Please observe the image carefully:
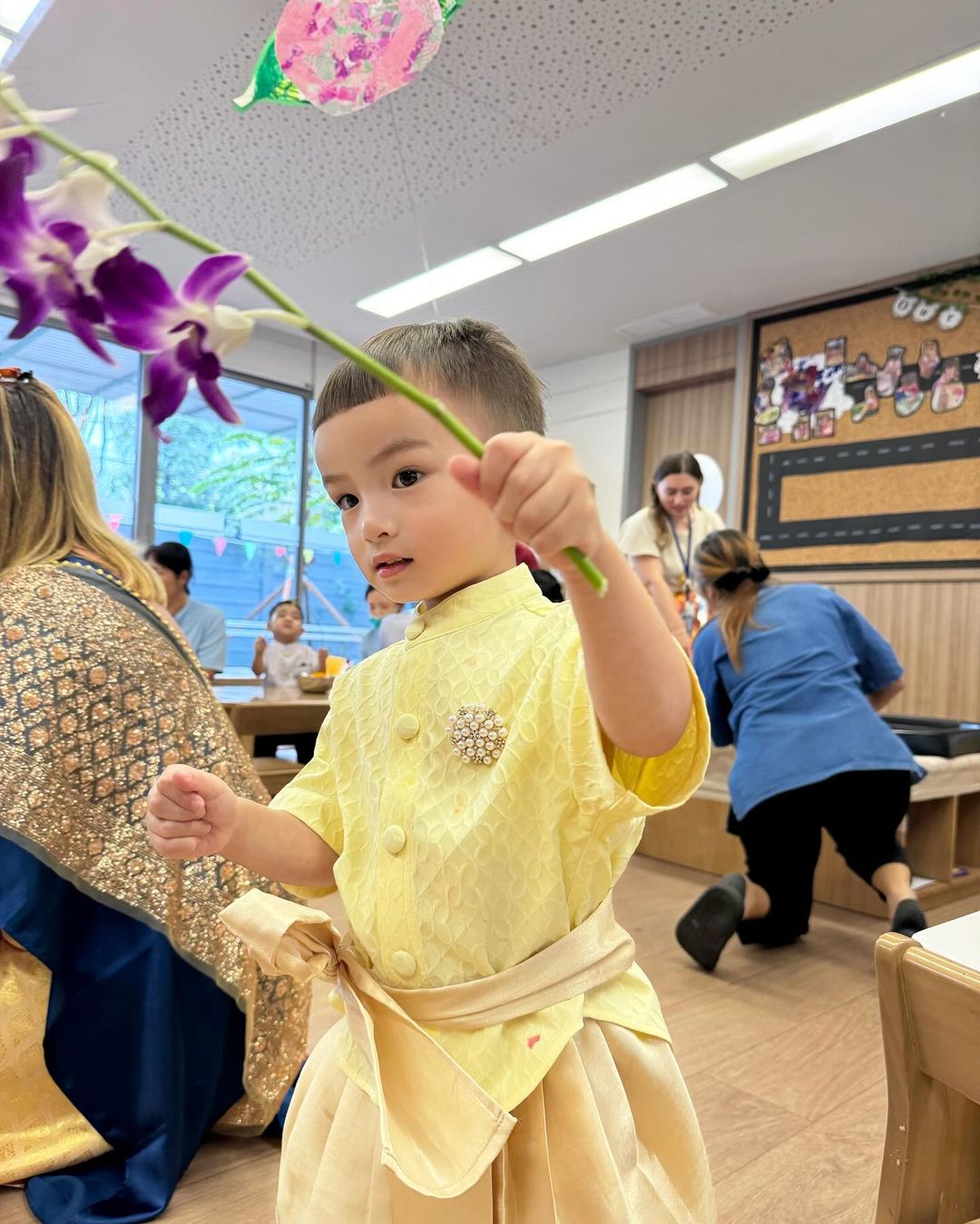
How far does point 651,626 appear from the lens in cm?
44

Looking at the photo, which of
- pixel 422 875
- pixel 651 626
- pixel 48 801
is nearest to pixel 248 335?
pixel 651 626

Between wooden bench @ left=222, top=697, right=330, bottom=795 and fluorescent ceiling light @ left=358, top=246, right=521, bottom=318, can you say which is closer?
wooden bench @ left=222, top=697, right=330, bottom=795

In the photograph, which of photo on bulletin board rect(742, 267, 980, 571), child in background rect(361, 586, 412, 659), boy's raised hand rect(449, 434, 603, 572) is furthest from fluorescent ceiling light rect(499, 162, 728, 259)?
boy's raised hand rect(449, 434, 603, 572)

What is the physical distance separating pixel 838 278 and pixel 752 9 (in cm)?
234

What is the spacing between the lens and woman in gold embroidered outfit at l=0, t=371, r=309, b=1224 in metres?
1.23

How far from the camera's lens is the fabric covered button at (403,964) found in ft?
2.03

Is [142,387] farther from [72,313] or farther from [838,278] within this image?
[838,278]

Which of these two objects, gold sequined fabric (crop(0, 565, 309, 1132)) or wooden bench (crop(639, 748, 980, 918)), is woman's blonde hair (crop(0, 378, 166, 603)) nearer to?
gold sequined fabric (crop(0, 565, 309, 1132))

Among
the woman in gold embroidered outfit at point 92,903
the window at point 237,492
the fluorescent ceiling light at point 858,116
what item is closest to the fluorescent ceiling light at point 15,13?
the woman in gold embroidered outfit at point 92,903

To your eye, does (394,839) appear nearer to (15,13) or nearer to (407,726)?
(407,726)

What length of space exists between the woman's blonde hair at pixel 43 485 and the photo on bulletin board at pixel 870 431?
436cm

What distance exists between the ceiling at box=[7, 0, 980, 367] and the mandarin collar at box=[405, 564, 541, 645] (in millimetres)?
2025

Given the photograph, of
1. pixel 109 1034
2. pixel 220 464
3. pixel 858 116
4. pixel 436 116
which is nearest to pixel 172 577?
pixel 436 116

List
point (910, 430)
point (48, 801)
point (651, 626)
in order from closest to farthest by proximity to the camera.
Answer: point (651, 626) < point (48, 801) < point (910, 430)
